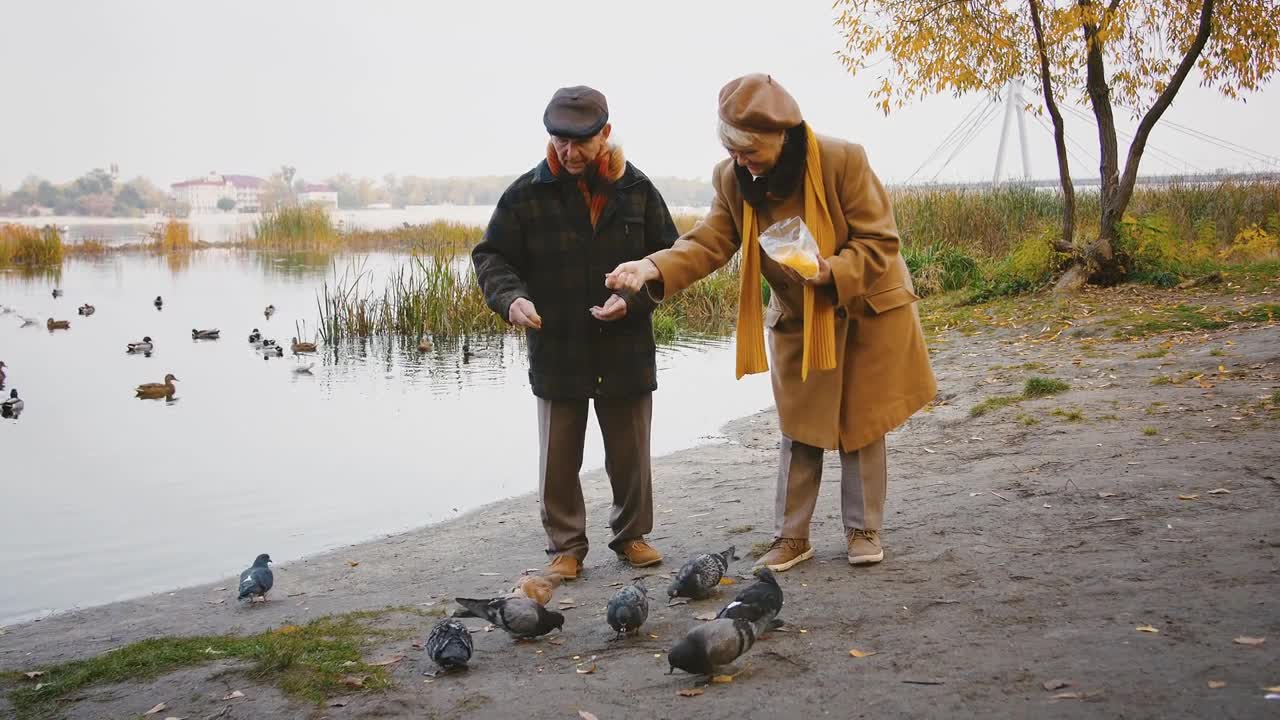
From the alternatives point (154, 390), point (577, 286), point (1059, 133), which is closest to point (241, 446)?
point (154, 390)

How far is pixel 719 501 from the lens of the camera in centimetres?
645

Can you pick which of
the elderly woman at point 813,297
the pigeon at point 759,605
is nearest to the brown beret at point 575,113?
the elderly woman at point 813,297

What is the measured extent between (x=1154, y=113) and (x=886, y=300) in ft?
36.7

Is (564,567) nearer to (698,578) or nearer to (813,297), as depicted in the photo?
(698,578)

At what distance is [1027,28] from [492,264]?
41.5ft

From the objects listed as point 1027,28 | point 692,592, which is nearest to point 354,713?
point 692,592

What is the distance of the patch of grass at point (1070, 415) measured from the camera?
685 cm

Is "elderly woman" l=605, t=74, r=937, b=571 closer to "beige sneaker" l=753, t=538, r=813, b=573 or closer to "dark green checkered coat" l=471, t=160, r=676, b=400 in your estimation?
"beige sneaker" l=753, t=538, r=813, b=573

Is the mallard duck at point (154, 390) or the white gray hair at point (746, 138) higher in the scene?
the white gray hair at point (746, 138)

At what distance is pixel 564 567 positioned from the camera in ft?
16.2

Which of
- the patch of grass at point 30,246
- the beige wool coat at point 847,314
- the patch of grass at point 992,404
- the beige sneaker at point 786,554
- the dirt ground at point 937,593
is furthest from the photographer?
the patch of grass at point 30,246

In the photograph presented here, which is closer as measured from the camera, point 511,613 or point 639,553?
point 511,613

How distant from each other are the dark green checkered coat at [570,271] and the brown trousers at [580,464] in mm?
108

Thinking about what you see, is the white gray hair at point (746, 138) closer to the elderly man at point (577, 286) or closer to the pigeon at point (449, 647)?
the elderly man at point (577, 286)
